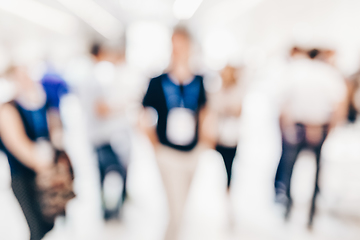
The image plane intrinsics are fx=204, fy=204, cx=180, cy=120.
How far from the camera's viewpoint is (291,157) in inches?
74.6

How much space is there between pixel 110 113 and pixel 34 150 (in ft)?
2.08

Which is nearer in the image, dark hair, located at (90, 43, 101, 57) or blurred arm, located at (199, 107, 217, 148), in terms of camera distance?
blurred arm, located at (199, 107, 217, 148)

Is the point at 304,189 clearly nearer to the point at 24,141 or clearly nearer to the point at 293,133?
the point at 293,133

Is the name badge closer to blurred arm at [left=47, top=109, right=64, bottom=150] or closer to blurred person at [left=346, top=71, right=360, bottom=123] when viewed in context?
blurred arm at [left=47, top=109, right=64, bottom=150]

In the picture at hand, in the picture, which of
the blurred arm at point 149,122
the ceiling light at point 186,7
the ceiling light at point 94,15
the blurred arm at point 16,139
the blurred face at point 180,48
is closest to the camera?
the blurred arm at point 16,139

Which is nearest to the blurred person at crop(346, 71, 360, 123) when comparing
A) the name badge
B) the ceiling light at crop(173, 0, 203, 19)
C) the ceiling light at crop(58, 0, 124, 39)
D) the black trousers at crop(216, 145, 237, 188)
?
the black trousers at crop(216, 145, 237, 188)

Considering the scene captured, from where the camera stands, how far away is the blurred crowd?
1.34 metres

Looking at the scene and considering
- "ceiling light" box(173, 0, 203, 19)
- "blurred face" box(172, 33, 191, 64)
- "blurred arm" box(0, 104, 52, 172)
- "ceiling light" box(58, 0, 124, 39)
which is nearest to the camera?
"blurred arm" box(0, 104, 52, 172)

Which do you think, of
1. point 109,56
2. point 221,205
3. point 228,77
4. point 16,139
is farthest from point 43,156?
point 221,205

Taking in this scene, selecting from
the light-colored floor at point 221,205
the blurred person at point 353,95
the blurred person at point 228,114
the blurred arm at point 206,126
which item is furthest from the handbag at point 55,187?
the blurred person at point 353,95

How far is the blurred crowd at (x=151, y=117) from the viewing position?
1336 millimetres

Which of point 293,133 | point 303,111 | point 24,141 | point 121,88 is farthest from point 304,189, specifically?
point 24,141

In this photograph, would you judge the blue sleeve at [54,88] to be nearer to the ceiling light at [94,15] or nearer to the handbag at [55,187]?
the handbag at [55,187]

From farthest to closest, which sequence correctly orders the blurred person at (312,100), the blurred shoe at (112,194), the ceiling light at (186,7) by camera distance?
the ceiling light at (186,7)
the blurred shoe at (112,194)
the blurred person at (312,100)
